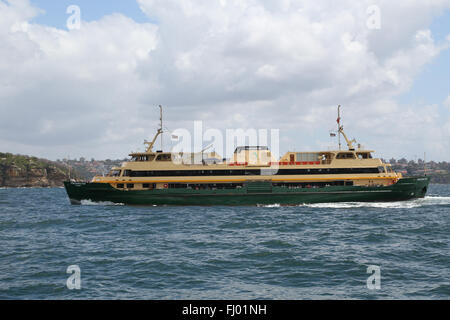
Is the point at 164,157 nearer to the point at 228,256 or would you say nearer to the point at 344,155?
the point at 344,155

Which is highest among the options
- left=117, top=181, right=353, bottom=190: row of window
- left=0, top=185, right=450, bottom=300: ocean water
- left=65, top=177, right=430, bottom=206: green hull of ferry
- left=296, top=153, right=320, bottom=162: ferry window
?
left=296, top=153, right=320, bottom=162: ferry window

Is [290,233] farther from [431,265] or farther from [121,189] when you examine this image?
[121,189]

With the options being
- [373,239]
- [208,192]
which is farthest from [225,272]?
[208,192]

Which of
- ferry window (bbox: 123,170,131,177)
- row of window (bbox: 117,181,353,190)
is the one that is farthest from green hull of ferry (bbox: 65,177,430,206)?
ferry window (bbox: 123,170,131,177)

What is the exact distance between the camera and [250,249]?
16.5 meters

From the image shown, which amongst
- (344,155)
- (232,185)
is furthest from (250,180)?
(344,155)

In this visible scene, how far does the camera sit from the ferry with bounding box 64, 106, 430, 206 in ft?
115

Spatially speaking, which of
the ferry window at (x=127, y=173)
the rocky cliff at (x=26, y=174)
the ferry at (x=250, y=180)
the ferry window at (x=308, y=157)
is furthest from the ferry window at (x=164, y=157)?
the rocky cliff at (x=26, y=174)

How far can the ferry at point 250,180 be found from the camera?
1379 inches

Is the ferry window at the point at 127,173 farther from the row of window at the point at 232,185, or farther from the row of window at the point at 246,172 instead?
the row of window at the point at 232,185

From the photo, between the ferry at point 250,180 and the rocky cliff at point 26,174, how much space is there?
13305 centimetres

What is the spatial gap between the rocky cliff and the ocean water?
148305 mm

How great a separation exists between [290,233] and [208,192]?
15701 mm

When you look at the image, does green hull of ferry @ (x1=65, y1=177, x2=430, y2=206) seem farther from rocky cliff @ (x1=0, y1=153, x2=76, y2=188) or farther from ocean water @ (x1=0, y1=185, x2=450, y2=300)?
rocky cliff @ (x1=0, y1=153, x2=76, y2=188)
